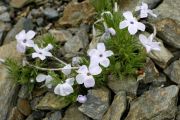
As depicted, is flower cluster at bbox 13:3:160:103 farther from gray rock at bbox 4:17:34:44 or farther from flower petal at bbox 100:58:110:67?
gray rock at bbox 4:17:34:44

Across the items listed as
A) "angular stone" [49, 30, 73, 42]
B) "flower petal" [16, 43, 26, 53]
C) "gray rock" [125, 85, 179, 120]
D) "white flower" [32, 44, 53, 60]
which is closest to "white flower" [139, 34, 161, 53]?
"gray rock" [125, 85, 179, 120]

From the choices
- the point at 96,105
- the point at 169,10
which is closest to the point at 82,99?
the point at 96,105

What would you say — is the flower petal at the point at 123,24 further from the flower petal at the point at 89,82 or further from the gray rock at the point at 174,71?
the gray rock at the point at 174,71

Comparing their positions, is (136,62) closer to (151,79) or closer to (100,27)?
(151,79)

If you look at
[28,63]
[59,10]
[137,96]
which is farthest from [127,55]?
[59,10]

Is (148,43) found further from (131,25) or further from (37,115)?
(37,115)

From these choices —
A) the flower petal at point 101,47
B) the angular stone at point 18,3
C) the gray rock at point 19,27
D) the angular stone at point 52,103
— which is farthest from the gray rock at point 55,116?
the angular stone at point 18,3
